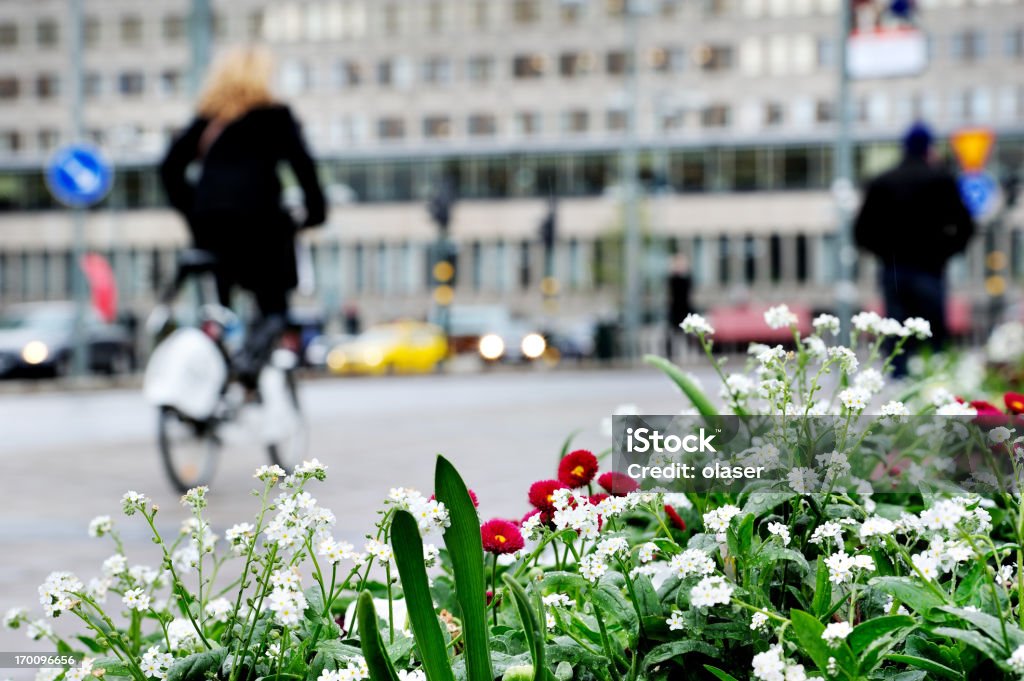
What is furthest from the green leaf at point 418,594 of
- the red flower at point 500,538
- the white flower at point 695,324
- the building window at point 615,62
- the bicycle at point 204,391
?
the building window at point 615,62

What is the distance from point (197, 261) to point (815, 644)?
5.30m

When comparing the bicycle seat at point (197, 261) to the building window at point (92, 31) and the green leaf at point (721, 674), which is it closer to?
the green leaf at point (721, 674)

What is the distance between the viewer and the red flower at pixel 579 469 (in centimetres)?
219

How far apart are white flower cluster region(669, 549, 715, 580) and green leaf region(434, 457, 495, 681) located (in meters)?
0.27

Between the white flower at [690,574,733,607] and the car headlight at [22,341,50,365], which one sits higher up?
the white flower at [690,574,733,607]

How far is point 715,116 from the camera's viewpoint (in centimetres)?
7262

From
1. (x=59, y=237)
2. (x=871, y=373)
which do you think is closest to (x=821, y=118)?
(x=59, y=237)

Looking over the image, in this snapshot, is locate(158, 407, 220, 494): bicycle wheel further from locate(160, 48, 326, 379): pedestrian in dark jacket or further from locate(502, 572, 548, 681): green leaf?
locate(502, 572, 548, 681): green leaf

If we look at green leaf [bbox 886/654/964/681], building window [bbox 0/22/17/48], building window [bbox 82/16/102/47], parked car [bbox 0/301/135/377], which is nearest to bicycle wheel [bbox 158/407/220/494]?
green leaf [bbox 886/654/964/681]

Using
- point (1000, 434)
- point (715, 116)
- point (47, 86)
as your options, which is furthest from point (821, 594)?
point (47, 86)

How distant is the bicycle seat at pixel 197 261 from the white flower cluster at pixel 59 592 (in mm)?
4612

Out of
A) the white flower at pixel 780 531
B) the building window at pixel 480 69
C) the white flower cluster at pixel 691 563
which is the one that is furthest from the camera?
the building window at pixel 480 69

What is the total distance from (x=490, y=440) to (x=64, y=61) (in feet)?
A: 261

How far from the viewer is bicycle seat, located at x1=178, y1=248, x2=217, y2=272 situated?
641 cm
